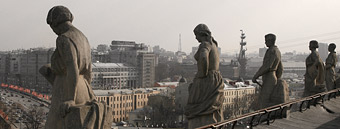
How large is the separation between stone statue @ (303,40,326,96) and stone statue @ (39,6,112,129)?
760 centimetres

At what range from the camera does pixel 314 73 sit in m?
11.0

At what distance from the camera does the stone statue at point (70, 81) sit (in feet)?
15.0

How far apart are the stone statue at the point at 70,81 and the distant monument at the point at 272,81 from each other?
4.41 meters

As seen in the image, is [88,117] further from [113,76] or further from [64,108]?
[113,76]

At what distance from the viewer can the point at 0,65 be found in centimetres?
12531

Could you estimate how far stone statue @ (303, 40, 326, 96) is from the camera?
11.0m

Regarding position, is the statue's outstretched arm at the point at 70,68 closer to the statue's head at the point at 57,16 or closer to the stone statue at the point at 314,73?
the statue's head at the point at 57,16

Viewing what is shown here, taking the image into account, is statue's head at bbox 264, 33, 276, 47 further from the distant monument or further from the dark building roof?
the dark building roof

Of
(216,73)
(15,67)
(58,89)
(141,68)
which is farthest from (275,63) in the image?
(15,67)

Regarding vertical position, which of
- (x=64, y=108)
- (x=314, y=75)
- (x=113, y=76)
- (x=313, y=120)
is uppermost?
(x=314, y=75)

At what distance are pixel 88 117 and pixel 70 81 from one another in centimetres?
45

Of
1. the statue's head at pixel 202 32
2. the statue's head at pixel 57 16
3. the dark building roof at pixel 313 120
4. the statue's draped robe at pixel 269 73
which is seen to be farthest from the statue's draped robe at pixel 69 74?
the statue's draped robe at pixel 269 73

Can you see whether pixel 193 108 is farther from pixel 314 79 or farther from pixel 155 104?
pixel 155 104

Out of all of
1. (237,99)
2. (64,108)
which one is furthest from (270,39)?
(237,99)
